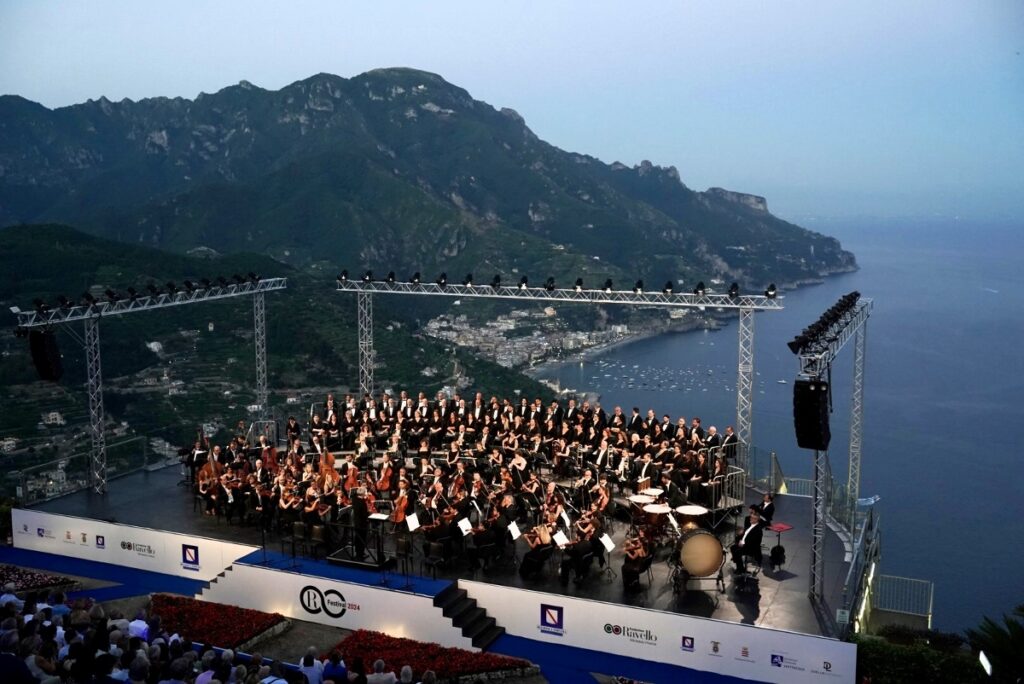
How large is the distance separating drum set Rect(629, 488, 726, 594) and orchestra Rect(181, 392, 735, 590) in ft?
0.29

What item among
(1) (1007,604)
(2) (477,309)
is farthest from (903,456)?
(2) (477,309)

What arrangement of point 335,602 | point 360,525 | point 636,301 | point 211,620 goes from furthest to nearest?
point 636,301, point 360,525, point 335,602, point 211,620

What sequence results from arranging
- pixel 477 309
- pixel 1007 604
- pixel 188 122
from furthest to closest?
pixel 188 122
pixel 477 309
pixel 1007 604

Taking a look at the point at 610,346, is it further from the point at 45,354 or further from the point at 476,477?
the point at 476,477

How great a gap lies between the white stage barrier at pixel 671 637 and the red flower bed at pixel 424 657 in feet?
3.19

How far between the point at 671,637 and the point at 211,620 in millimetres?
7188

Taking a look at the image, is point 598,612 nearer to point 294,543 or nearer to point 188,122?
point 294,543

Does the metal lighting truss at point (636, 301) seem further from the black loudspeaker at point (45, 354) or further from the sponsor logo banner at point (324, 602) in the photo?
the sponsor logo banner at point (324, 602)

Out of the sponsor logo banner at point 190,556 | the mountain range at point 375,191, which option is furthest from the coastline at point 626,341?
the sponsor logo banner at point 190,556

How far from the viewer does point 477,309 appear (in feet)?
259

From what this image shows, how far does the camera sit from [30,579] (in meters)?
16.7

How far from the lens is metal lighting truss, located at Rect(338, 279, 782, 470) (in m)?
18.3

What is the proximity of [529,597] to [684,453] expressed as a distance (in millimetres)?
5154

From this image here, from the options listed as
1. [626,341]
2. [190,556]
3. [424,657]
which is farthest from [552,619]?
[626,341]
